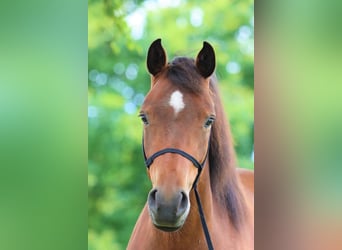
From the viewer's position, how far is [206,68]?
1.20m

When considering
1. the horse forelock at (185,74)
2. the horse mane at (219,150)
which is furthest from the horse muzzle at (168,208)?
the horse forelock at (185,74)

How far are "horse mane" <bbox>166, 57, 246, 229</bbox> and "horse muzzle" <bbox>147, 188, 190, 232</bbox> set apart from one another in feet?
0.71

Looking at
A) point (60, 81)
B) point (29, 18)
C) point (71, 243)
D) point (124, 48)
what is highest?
point (29, 18)

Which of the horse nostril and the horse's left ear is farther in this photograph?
the horse's left ear

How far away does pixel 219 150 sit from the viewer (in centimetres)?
121

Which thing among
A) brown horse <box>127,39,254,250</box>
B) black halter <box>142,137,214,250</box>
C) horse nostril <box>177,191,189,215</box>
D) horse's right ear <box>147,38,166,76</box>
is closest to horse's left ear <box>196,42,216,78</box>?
brown horse <box>127,39,254,250</box>

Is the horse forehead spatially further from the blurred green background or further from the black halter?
the blurred green background

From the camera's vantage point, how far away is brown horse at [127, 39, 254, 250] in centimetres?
106

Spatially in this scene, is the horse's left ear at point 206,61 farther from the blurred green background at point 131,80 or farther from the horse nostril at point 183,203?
the horse nostril at point 183,203

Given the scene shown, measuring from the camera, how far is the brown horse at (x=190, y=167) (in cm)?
106

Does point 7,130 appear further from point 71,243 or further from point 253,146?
point 253,146

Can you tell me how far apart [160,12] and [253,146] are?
2.11 feet

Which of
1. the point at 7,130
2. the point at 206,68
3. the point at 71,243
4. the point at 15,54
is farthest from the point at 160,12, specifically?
the point at 71,243

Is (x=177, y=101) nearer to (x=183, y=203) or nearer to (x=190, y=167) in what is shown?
(x=190, y=167)
